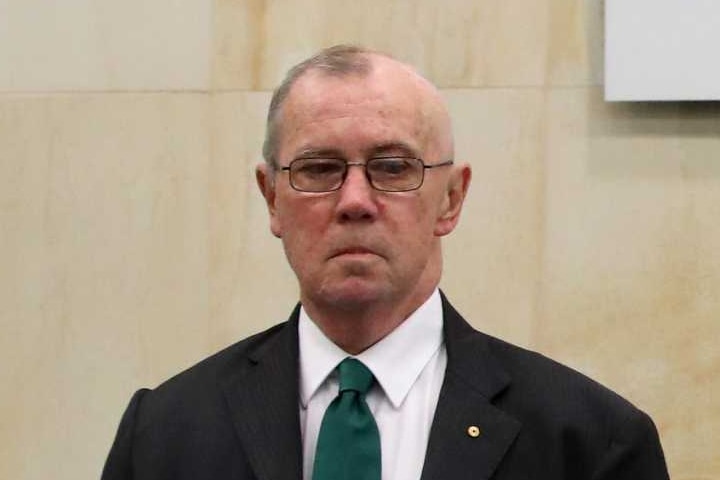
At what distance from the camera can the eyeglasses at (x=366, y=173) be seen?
1.93 m

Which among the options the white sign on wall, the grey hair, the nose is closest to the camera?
the nose

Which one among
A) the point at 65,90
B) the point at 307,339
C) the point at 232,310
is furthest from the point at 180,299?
the point at 307,339

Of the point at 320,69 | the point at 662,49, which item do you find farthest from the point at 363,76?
the point at 662,49

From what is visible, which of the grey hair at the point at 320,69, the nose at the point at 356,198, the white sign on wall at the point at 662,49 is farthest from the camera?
the white sign on wall at the point at 662,49

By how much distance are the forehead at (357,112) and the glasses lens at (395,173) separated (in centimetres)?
2

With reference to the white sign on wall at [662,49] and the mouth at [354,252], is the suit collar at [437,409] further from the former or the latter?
the white sign on wall at [662,49]

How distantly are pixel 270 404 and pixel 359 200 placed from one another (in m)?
0.31

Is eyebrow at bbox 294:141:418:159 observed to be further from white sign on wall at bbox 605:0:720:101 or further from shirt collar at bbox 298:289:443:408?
white sign on wall at bbox 605:0:720:101

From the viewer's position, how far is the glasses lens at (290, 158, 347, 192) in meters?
1.94

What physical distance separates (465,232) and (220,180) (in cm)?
54

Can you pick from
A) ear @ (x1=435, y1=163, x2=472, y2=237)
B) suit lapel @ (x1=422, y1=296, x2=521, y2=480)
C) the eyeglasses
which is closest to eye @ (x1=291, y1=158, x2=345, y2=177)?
the eyeglasses

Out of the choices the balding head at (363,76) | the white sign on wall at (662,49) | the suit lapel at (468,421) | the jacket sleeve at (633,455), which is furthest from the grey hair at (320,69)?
the white sign on wall at (662,49)

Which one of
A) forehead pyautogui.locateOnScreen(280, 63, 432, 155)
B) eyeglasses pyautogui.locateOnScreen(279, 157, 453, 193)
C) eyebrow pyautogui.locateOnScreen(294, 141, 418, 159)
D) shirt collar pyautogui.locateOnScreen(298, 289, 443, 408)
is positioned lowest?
shirt collar pyautogui.locateOnScreen(298, 289, 443, 408)

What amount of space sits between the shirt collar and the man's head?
0.08 feet
